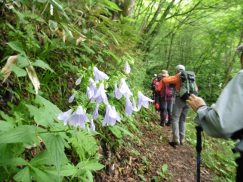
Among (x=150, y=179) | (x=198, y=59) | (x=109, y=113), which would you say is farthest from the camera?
(x=198, y=59)

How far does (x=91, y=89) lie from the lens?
1.92 meters

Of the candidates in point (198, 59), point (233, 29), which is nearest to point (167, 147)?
point (233, 29)

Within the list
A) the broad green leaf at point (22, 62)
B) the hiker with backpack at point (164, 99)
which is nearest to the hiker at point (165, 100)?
the hiker with backpack at point (164, 99)

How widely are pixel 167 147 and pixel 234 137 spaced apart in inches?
193

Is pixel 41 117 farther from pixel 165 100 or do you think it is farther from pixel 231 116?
pixel 165 100

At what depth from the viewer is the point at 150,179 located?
4488 millimetres

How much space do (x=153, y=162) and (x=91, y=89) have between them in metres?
3.67

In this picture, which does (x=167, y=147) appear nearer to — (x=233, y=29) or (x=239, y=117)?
(x=239, y=117)

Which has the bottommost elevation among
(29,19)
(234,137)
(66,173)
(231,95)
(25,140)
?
(66,173)

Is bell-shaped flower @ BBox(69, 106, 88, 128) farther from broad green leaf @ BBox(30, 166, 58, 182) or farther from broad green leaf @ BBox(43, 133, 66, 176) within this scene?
broad green leaf @ BBox(30, 166, 58, 182)

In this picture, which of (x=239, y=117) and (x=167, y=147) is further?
(x=167, y=147)

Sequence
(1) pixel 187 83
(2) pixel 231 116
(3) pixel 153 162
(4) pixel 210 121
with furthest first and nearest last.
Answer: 1. (1) pixel 187 83
2. (3) pixel 153 162
3. (4) pixel 210 121
4. (2) pixel 231 116

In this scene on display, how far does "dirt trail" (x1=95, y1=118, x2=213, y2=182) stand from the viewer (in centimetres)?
395

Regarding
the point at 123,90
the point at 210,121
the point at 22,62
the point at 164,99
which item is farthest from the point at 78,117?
the point at 164,99
